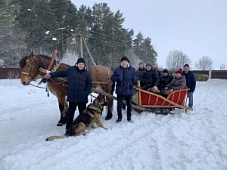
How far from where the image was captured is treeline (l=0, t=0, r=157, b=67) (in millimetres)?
25719

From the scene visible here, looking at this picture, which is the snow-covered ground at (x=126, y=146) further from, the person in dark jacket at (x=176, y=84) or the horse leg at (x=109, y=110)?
the person in dark jacket at (x=176, y=84)

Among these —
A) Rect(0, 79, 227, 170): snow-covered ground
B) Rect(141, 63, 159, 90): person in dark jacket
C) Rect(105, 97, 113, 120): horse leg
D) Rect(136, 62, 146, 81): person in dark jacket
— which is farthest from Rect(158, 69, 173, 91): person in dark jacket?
Rect(105, 97, 113, 120): horse leg

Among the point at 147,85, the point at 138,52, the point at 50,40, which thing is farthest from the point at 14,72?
the point at 138,52

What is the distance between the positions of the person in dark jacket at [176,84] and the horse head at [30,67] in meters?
3.79

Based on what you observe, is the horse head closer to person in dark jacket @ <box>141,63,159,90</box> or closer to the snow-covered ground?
the snow-covered ground

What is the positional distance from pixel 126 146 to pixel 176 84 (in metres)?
3.82

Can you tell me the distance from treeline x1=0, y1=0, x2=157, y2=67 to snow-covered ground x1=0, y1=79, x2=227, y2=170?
17.2 metres

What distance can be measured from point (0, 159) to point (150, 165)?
252 cm

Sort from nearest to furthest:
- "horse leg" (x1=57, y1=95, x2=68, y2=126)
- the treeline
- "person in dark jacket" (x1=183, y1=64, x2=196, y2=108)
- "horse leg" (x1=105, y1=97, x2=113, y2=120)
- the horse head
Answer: the horse head < "horse leg" (x1=57, y1=95, x2=68, y2=126) < "horse leg" (x1=105, y1=97, x2=113, y2=120) < "person in dark jacket" (x1=183, y1=64, x2=196, y2=108) < the treeline

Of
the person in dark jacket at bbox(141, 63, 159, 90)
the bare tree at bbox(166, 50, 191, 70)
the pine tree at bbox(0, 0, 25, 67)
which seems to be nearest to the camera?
the person in dark jacket at bbox(141, 63, 159, 90)

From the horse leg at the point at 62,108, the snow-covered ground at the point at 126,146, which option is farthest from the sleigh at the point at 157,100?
the horse leg at the point at 62,108

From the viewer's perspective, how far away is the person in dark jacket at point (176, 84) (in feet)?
24.3

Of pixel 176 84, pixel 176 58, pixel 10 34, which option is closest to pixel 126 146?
pixel 176 84

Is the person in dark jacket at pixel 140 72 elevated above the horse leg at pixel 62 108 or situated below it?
above
